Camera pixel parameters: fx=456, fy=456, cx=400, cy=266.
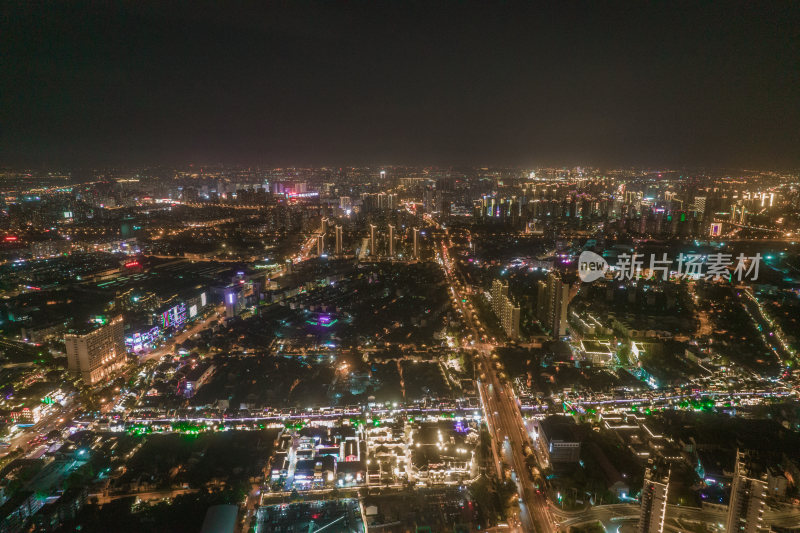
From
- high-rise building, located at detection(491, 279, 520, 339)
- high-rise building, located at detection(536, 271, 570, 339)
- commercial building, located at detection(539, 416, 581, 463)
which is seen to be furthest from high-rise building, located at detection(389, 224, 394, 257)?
commercial building, located at detection(539, 416, 581, 463)

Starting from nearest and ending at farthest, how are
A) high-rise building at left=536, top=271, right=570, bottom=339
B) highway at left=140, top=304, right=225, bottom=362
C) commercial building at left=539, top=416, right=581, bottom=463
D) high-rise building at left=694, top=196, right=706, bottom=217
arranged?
1. commercial building at left=539, top=416, right=581, bottom=463
2. highway at left=140, top=304, right=225, bottom=362
3. high-rise building at left=536, top=271, right=570, bottom=339
4. high-rise building at left=694, top=196, right=706, bottom=217

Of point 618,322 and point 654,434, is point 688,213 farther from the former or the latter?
point 654,434

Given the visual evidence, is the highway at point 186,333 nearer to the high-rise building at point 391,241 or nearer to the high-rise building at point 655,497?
the high-rise building at point 391,241

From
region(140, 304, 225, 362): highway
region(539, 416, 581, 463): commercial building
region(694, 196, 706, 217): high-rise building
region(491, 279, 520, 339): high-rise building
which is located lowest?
region(140, 304, 225, 362): highway

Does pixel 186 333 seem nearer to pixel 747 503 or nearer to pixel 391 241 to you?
pixel 391 241

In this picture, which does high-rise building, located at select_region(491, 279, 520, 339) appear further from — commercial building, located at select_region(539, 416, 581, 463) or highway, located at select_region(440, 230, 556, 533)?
commercial building, located at select_region(539, 416, 581, 463)

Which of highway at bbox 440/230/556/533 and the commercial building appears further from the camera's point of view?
the commercial building

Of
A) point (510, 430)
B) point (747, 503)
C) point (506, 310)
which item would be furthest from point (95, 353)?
point (747, 503)
